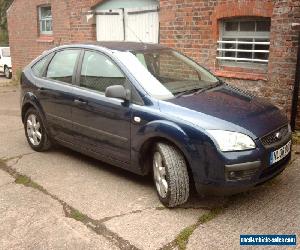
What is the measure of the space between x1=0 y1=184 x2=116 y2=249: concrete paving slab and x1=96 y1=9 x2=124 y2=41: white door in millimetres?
6424

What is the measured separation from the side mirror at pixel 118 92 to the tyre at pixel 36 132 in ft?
6.17

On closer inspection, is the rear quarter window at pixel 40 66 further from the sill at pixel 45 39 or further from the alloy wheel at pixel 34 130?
the sill at pixel 45 39

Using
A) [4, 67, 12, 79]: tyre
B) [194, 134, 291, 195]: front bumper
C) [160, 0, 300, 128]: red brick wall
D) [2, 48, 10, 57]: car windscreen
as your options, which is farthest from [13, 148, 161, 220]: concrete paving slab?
[2, 48, 10, 57]: car windscreen

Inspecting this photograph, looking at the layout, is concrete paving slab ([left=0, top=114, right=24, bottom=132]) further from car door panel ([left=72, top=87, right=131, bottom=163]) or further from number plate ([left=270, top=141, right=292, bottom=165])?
number plate ([left=270, top=141, right=292, bottom=165])

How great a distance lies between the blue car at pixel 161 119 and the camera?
12.0 feet

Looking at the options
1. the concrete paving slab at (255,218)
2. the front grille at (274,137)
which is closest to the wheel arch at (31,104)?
the concrete paving slab at (255,218)

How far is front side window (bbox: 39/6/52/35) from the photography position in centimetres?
1309

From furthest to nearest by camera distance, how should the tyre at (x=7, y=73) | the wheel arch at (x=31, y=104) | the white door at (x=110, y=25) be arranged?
1. the tyre at (x=7, y=73)
2. the white door at (x=110, y=25)
3. the wheel arch at (x=31, y=104)

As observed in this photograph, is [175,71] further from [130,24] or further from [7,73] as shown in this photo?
[7,73]

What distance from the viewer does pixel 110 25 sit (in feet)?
33.7

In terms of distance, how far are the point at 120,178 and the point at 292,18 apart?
12.4 feet

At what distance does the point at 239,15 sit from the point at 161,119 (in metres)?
3.84

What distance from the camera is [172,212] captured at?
3955 mm

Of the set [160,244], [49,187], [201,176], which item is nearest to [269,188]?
[201,176]
